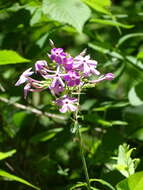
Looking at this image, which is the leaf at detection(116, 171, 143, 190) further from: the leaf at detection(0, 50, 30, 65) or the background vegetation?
the leaf at detection(0, 50, 30, 65)

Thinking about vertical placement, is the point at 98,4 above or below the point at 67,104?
below

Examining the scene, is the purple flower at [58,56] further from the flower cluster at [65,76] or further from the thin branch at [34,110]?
the thin branch at [34,110]

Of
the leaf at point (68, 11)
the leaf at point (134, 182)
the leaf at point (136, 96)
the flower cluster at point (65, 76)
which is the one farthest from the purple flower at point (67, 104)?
the leaf at point (136, 96)

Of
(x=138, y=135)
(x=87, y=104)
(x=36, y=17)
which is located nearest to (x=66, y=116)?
(x=87, y=104)

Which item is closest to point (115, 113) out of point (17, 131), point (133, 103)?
point (133, 103)

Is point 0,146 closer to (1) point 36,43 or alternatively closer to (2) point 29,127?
(2) point 29,127

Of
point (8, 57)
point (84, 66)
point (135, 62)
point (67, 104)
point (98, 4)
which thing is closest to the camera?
point (67, 104)

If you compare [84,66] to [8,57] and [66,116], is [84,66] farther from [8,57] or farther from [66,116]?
[66,116]

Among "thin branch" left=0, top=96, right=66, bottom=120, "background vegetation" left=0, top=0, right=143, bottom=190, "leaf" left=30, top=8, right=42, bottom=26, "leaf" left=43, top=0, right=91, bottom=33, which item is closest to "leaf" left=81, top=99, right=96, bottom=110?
"background vegetation" left=0, top=0, right=143, bottom=190
